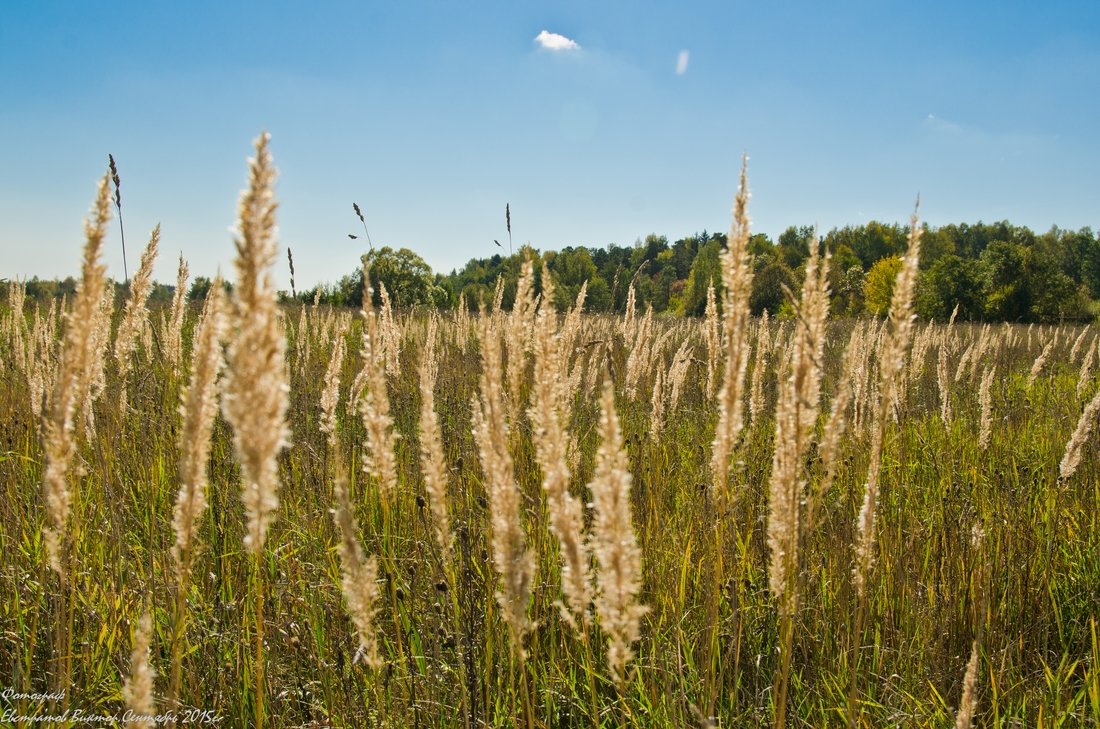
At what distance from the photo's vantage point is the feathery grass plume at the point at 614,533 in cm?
96

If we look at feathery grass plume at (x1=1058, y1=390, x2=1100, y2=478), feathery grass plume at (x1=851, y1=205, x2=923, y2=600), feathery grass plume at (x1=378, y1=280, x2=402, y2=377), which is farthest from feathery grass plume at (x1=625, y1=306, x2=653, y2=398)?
feathery grass plume at (x1=851, y1=205, x2=923, y2=600)

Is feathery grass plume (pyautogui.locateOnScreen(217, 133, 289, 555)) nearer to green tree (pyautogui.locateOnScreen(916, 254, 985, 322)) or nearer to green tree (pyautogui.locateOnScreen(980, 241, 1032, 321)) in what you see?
green tree (pyautogui.locateOnScreen(916, 254, 985, 322))

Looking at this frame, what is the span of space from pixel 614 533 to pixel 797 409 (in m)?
0.46

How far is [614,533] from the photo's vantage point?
38.7 inches

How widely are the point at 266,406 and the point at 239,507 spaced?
238cm

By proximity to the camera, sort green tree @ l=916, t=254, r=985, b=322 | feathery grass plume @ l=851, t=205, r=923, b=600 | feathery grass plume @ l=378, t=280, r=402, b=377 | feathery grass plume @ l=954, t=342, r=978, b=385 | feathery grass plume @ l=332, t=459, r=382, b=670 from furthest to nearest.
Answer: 1. green tree @ l=916, t=254, r=985, b=322
2. feathery grass plume @ l=954, t=342, r=978, b=385
3. feathery grass plume @ l=378, t=280, r=402, b=377
4. feathery grass plume @ l=851, t=205, r=923, b=600
5. feathery grass plume @ l=332, t=459, r=382, b=670

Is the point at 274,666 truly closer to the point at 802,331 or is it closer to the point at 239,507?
the point at 239,507

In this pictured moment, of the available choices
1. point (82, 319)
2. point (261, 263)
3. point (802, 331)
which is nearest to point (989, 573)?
point (802, 331)

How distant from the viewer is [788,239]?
131000mm

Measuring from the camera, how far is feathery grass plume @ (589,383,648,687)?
956 millimetres

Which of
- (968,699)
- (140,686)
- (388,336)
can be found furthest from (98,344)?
(968,699)

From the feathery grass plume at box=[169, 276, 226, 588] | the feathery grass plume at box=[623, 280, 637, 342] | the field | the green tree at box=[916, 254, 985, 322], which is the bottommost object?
the field

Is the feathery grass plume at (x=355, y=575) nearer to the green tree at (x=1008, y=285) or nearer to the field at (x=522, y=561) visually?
the field at (x=522, y=561)

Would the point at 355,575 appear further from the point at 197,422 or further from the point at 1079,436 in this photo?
the point at 1079,436
